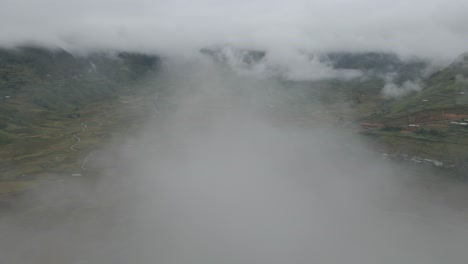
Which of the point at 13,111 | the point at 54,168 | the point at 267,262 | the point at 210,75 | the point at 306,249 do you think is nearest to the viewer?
the point at 267,262

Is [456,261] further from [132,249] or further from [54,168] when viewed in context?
[54,168]

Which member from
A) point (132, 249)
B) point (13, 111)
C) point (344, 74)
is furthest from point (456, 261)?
point (344, 74)

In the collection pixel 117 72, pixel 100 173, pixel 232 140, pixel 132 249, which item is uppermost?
pixel 117 72

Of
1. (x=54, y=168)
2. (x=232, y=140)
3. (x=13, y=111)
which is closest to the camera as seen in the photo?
(x=54, y=168)

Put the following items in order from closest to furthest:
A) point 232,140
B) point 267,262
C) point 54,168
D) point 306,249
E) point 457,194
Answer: point 267,262 < point 306,249 < point 457,194 < point 54,168 < point 232,140

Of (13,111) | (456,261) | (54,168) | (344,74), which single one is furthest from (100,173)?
(344,74)

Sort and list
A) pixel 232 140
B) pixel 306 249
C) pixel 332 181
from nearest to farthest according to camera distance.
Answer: pixel 306 249 → pixel 332 181 → pixel 232 140

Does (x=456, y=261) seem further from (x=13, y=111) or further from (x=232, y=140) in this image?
(x=13, y=111)

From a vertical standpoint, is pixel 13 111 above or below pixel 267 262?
above

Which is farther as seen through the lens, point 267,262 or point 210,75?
point 210,75

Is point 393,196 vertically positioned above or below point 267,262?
above
